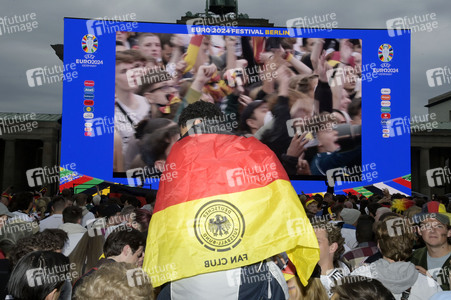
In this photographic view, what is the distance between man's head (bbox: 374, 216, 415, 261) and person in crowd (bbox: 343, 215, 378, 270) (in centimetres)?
112

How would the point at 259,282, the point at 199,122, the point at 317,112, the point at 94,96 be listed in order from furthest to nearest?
1. the point at 317,112
2. the point at 94,96
3. the point at 199,122
4. the point at 259,282

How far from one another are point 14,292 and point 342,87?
1979 cm

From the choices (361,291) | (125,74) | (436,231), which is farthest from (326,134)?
(361,291)

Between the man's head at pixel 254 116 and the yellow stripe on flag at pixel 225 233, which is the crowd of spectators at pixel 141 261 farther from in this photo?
the man's head at pixel 254 116

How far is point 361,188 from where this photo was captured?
68.8 ft

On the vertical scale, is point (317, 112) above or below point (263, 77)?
below

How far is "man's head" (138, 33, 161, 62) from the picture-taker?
66.1 ft

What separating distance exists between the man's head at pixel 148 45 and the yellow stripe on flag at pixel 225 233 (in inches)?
707

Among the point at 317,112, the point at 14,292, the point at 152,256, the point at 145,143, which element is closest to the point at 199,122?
the point at 152,256

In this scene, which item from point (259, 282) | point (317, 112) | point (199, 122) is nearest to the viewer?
point (259, 282)

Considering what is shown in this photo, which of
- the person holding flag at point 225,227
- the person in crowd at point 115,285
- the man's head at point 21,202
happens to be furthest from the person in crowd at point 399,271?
the man's head at point 21,202

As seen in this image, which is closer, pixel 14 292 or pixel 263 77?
pixel 14 292

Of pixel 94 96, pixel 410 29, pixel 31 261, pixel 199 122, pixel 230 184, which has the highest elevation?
pixel 410 29

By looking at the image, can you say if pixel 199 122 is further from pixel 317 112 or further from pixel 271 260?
pixel 317 112
